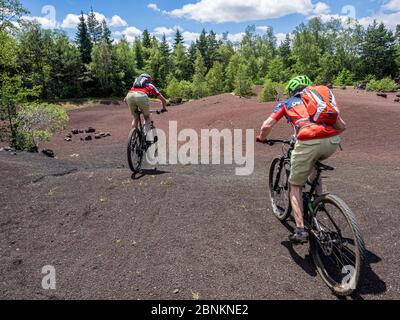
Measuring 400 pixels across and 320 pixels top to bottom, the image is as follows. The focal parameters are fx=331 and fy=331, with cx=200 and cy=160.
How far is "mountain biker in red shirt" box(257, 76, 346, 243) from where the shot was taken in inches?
154

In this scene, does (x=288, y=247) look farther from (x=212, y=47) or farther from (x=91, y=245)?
(x=212, y=47)

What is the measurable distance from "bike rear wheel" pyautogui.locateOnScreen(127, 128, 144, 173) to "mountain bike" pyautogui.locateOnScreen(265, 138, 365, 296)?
4.54 metres

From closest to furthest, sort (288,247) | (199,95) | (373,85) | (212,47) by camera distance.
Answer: (288,247) < (373,85) < (199,95) < (212,47)

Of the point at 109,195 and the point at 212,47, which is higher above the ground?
the point at 212,47

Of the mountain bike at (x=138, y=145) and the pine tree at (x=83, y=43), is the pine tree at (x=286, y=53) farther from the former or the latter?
the mountain bike at (x=138, y=145)

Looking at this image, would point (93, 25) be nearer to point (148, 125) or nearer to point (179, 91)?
point (179, 91)

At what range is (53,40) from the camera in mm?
53438

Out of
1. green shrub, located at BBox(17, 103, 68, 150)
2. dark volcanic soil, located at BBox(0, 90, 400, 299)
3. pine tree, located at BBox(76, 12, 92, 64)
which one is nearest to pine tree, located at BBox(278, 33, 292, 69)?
pine tree, located at BBox(76, 12, 92, 64)

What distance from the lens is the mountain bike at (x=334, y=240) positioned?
11.3ft

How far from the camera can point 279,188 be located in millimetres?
5594

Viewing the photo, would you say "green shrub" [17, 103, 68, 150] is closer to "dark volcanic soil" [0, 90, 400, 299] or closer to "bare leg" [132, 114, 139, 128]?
"dark volcanic soil" [0, 90, 400, 299]

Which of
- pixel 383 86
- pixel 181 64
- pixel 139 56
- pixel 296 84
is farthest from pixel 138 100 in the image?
pixel 139 56
